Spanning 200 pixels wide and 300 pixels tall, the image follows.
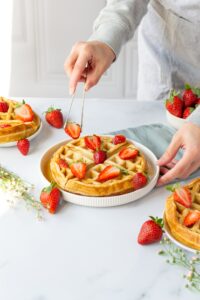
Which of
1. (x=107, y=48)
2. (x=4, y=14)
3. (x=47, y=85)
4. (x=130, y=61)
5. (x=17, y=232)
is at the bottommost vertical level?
(x=47, y=85)

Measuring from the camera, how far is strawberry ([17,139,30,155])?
5.26ft

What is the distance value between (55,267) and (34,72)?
2.37m

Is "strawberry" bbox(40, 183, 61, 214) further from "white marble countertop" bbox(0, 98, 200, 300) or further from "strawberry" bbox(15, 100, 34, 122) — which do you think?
"strawberry" bbox(15, 100, 34, 122)

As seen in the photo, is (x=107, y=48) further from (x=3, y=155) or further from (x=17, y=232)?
(x=17, y=232)

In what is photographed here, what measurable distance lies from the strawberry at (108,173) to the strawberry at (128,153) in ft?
0.30

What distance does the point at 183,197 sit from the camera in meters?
1.29

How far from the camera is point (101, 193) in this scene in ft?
4.51

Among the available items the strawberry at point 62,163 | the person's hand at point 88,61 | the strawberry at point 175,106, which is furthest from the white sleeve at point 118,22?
the strawberry at point 62,163

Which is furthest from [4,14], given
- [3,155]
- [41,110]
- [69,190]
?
[69,190]

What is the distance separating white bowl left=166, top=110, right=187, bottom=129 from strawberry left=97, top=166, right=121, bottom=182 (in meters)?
0.38

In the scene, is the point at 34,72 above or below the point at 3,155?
below

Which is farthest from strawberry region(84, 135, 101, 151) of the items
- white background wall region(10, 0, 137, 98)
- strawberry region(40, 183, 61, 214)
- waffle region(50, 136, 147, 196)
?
white background wall region(10, 0, 137, 98)

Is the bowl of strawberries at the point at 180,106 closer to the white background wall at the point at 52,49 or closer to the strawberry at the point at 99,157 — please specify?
the strawberry at the point at 99,157

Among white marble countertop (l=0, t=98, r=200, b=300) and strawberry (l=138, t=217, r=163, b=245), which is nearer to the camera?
white marble countertop (l=0, t=98, r=200, b=300)
